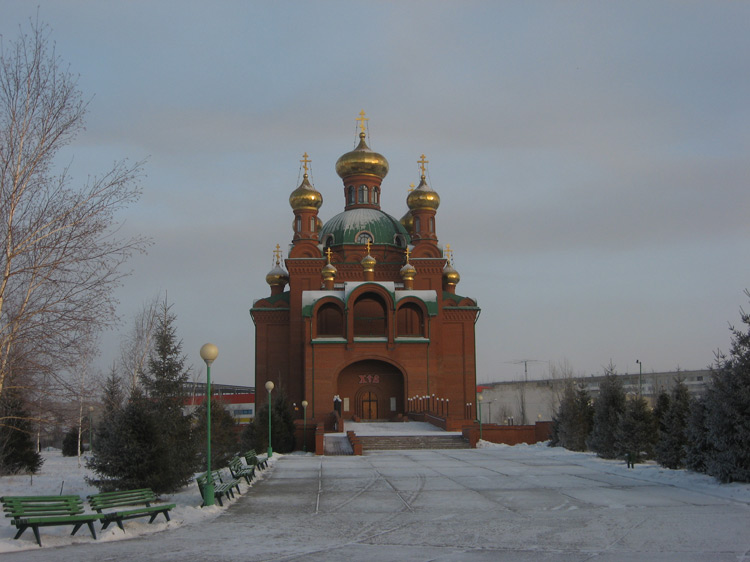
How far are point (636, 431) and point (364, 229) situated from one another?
27.1m

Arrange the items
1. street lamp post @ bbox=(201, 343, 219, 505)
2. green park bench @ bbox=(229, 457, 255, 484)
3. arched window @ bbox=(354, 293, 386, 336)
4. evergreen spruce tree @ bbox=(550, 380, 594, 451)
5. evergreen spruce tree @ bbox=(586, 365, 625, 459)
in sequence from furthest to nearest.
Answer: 1. arched window @ bbox=(354, 293, 386, 336)
2. evergreen spruce tree @ bbox=(550, 380, 594, 451)
3. evergreen spruce tree @ bbox=(586, 365, 625, 459)
4. green park bench @ bbox=(229, 457, 255, 484)
5. street lamp post @ bbox=(201, 343, 219, 505)

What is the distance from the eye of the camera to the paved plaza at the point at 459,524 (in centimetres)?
836

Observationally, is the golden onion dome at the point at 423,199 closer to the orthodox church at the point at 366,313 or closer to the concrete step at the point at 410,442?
the orthodox church at the point at 366,313

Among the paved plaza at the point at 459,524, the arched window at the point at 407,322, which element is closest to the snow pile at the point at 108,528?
the paved plaza at the point at 459,524

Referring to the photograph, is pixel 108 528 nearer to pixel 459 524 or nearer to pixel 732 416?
pixel 459 524

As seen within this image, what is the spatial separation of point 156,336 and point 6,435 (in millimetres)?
7326

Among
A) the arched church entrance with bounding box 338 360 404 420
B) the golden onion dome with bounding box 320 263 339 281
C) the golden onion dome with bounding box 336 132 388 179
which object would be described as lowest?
the arched church entrance with bounding box 338 360 404 420

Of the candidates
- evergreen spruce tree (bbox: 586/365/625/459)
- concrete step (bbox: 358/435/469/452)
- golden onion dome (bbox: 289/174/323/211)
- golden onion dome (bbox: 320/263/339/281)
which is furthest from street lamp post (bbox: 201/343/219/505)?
golden onion dome (bbox: 289/174/323/211)

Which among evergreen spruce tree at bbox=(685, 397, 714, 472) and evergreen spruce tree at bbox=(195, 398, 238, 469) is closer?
evergreen spruce tree at bbox=(685, 397, 714, 472)

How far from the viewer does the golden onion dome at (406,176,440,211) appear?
42906 mm

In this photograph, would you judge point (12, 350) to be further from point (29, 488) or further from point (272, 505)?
point (272, 505)

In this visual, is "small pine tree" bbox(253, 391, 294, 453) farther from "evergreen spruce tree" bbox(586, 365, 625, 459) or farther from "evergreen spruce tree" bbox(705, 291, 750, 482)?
→ "evergreen spruce tree" bbox(705, 291, 750, 482)

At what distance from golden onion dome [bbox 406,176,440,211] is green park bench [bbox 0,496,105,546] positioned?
3467 centimetres

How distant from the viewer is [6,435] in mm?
19188
